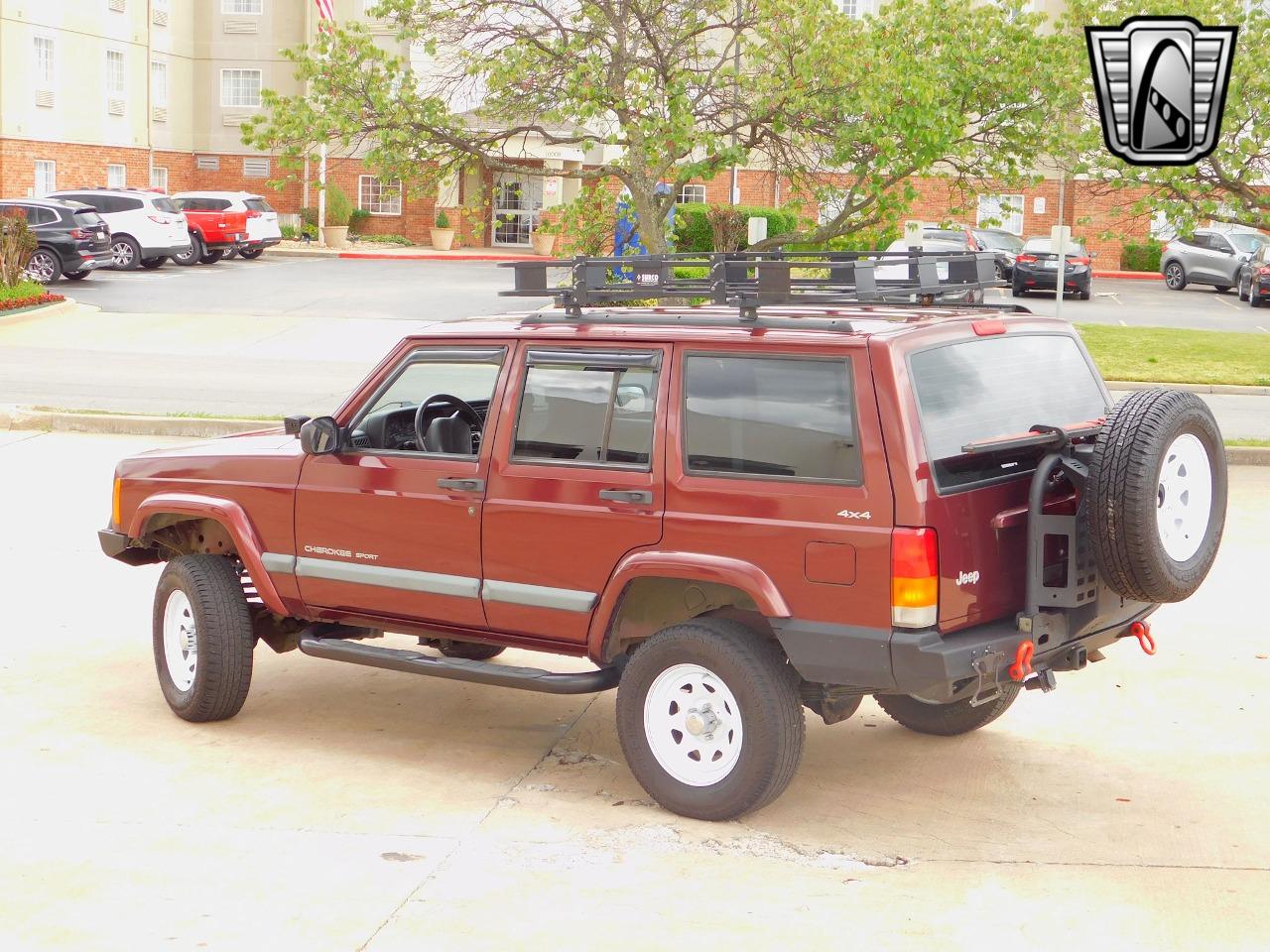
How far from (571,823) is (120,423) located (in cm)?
1103

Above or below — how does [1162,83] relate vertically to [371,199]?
below

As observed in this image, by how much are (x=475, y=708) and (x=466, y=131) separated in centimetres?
1107

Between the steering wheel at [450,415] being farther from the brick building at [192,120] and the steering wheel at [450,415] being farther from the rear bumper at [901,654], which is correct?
the brick building at [192,120]

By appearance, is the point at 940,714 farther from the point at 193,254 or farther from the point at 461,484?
the point at 193,254

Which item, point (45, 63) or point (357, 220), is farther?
point (357, 220)

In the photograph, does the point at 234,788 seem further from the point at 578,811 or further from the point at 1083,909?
the point at 1083,909

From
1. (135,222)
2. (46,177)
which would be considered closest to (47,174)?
(46,177)

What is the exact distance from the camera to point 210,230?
3906 centimetres

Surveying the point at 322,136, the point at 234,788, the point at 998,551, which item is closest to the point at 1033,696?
the point at 998,551

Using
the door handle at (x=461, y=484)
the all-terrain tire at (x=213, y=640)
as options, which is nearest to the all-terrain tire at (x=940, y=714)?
the door handle at (x=461, y=484)

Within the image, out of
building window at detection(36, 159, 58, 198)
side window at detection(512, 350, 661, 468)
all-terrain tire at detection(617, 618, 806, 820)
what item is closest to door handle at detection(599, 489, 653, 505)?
side window at detection(512, 350, 661, 468)

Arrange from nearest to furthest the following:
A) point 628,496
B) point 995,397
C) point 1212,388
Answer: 1. point 995,397
2. point 628,496
3. point 1212,388

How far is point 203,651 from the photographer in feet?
22.9

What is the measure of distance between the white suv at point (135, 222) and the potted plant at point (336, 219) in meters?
10.2
